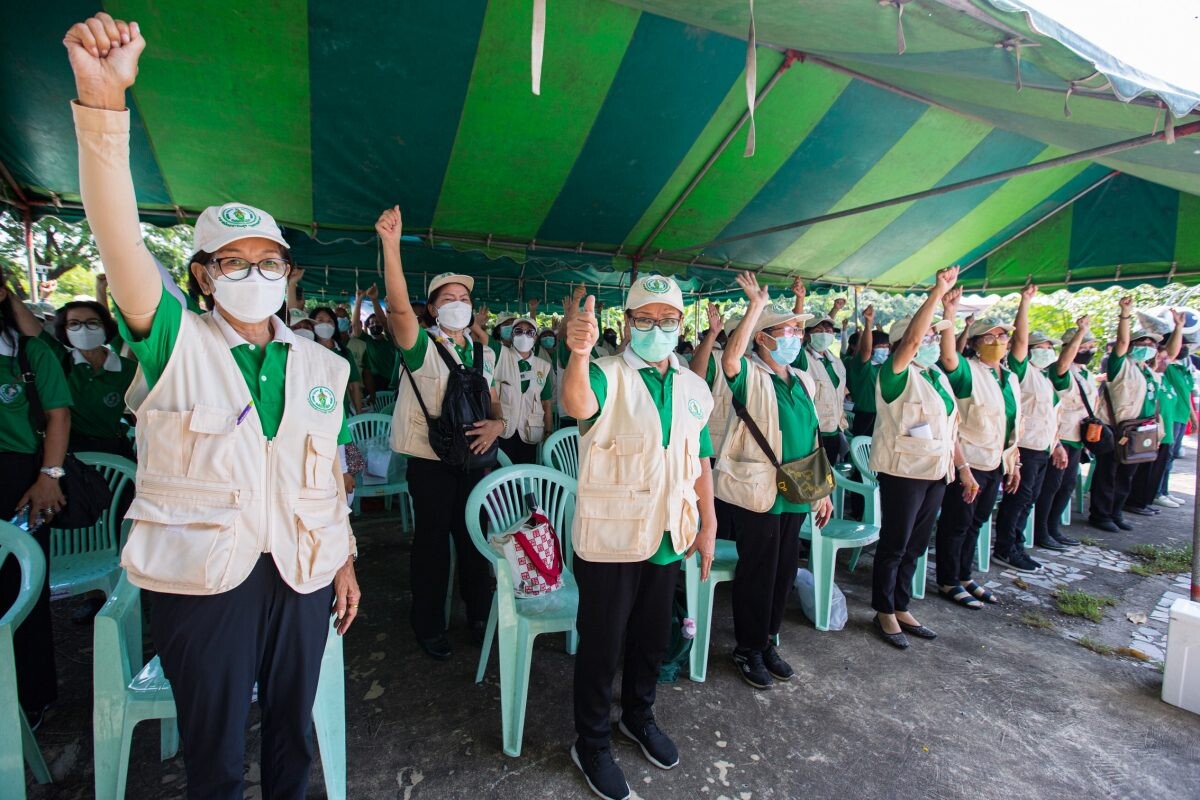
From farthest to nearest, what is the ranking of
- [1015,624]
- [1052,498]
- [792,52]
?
[1052,498] < [1015,624] < [792,52]

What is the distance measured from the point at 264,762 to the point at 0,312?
7.40 feet

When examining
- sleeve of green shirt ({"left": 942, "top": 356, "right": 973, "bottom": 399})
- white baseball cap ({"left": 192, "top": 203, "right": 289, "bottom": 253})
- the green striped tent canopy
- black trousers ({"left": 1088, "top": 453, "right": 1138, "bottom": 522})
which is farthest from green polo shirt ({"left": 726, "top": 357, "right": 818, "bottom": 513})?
black trousers ({"left": 1088, "top": 453, "right": 1138, "bottom": 522})

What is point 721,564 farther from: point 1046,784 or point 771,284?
point 771,284

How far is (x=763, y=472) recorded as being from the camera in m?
2.79

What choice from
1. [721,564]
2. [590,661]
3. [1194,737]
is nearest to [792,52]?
[721,564]

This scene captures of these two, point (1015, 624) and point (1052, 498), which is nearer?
point (1015, 624)

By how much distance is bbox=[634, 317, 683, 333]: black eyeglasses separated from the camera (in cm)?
218

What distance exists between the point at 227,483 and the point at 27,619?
1.88m

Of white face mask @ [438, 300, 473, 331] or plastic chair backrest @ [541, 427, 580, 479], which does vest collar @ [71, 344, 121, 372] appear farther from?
plastic chair backrest @ [541, 427, 580, 479]

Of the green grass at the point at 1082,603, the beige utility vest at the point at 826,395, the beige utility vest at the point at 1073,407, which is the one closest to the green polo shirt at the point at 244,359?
the green grass at the point at 1082,603

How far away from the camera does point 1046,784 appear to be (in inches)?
91.2

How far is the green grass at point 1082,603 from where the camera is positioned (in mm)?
3842

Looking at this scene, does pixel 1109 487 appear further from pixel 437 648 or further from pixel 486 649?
pixel 437 648

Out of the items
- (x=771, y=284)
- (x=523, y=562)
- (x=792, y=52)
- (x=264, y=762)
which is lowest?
(x=264, y=762)
